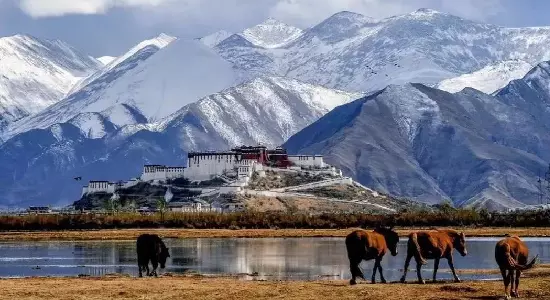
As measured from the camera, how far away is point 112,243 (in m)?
124

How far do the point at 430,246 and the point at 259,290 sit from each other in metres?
9.03

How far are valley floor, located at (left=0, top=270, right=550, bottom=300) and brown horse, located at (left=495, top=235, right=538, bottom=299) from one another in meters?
0.70

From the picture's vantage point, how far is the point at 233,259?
8888 cm

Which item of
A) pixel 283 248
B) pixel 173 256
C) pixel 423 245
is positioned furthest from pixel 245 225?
pixel 423 245

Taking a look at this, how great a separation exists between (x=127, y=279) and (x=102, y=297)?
12329mm

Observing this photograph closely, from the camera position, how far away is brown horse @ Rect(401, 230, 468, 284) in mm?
58625

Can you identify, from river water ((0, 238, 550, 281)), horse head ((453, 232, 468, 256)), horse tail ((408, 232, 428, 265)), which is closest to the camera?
horse tail ((408, 232, 428, 265))

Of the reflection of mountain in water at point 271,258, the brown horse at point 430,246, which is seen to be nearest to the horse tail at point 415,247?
the brown horse at point 430,246

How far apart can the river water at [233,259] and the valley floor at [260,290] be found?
7748mm

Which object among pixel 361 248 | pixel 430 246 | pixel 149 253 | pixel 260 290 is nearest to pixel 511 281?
pixel 430 246

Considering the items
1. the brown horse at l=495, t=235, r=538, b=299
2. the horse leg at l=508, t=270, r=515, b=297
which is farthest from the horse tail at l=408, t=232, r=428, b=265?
the horse leg at l=508, t=270, r=515, b=297

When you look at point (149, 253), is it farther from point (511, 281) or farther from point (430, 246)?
point (511, 281)

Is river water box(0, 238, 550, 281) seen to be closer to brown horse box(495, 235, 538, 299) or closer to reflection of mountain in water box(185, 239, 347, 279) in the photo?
reflection of mountain in water box(185, 239, 347, 279)

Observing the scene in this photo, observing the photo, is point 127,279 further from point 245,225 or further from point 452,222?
point 452,222
